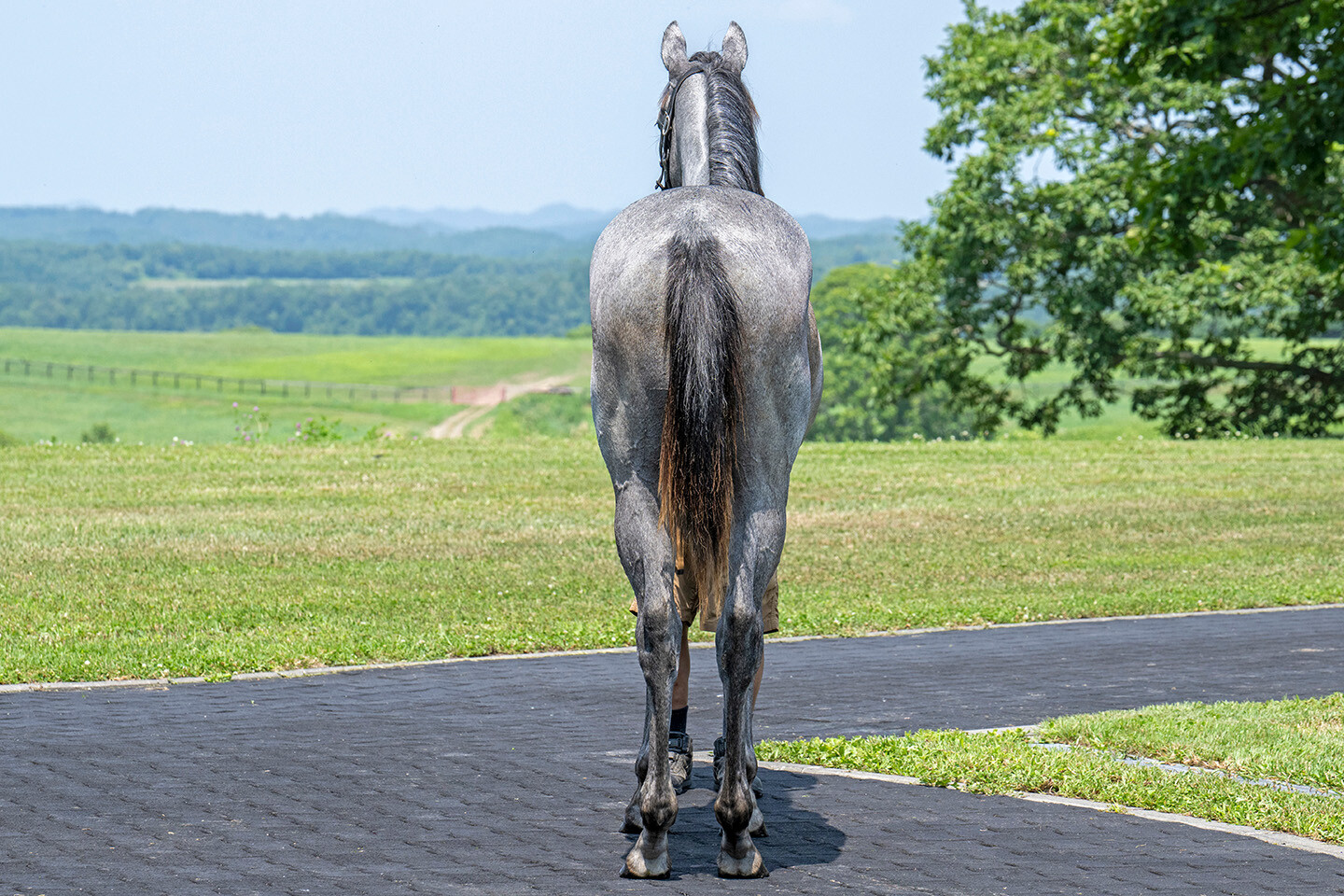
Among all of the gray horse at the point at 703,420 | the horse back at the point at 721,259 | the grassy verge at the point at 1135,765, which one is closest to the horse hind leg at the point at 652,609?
the gray horse at the point at 703,420

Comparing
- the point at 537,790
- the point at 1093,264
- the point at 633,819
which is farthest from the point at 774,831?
the point at 1093,264

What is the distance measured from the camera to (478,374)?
128m

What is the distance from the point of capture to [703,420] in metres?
5.32

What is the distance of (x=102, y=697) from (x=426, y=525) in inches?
319

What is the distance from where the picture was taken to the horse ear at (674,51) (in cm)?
623

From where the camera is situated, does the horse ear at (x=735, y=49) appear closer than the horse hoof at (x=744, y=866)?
No

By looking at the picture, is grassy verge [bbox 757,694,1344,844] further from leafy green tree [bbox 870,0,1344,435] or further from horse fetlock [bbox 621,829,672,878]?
leafy green tree [bbox 870,0,1344,435]

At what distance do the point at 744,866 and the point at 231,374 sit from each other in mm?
128565

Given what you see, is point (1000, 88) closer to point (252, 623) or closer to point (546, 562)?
point (546, 562)

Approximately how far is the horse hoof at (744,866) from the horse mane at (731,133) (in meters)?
2.45

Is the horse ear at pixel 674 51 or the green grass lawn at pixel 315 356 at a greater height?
the green grass lawn at pixel 315 356

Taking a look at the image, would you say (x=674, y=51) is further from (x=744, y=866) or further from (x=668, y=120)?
(x=744, y=866)

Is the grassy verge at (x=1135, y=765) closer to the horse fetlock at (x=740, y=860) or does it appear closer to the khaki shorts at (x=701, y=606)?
the khaki shorts at (x=701, y=606)

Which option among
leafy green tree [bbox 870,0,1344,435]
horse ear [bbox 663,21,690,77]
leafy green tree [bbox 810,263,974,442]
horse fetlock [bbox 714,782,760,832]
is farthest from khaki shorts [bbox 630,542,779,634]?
leafy green tree [bbox 810,263,974,442]
